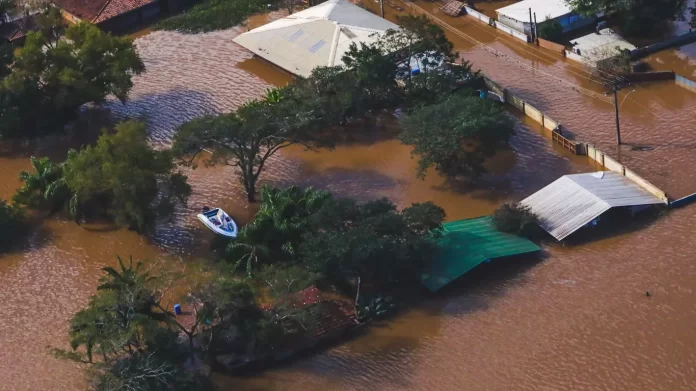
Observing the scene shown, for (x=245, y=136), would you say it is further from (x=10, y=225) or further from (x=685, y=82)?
(x=685, y=82)

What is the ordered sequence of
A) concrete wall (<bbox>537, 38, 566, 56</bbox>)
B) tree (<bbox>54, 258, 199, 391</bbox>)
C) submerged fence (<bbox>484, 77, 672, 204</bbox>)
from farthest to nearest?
concrete wall (<bbox>537, 38, 566, 56</bbox>), submerged fence (<bbox>484, 77, 672, 204</bbox>), tree (<bbox>54, 258, 199, 391</bbox>)

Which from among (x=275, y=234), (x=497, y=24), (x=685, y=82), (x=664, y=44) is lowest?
(x=275, y=234)

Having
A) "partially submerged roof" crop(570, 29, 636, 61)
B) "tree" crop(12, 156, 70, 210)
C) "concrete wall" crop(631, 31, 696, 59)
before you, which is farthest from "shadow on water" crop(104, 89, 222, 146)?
"concrete wall" crop(631, 31, 696, 59)

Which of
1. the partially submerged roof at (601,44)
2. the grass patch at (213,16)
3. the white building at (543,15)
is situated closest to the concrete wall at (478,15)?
the white building at (543,15)

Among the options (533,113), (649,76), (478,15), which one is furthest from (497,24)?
(533,113)

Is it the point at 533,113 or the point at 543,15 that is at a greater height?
the point at 543,15

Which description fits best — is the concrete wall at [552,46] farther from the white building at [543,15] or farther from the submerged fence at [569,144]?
the submerged fence at [569,144]

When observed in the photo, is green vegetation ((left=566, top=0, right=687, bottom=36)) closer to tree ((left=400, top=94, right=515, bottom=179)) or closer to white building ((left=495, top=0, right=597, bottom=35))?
white building ((left=495, top=0, right=597, bottom=35))

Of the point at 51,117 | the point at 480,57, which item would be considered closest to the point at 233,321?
the point at 51,117
